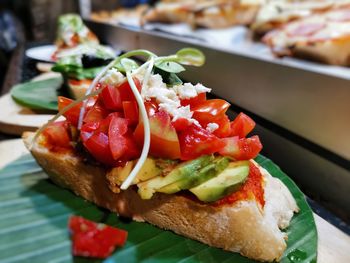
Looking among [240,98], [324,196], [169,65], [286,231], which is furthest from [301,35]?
[286,231]

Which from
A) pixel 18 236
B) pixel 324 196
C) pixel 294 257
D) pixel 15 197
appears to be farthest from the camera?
pixel 324 196

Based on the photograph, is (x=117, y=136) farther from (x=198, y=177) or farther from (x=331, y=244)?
(x=331, y=244)

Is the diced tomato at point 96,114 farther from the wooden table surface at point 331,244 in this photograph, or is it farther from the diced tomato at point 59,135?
the wooden table surface at point 331,244

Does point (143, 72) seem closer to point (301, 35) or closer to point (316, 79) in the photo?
point (316, 79)

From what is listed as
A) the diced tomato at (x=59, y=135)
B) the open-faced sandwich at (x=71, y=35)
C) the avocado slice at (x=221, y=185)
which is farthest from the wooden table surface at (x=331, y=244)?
the open-faced sandwich at (x=71, y=35)

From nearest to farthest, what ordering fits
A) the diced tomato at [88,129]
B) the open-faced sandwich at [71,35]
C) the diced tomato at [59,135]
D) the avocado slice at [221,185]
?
1. the avocado slice at [221,185]
2. the diced tomato at [88,129]
3. the diced tomato at [59,135]
4. the open-faced sandwich at [71,35]
